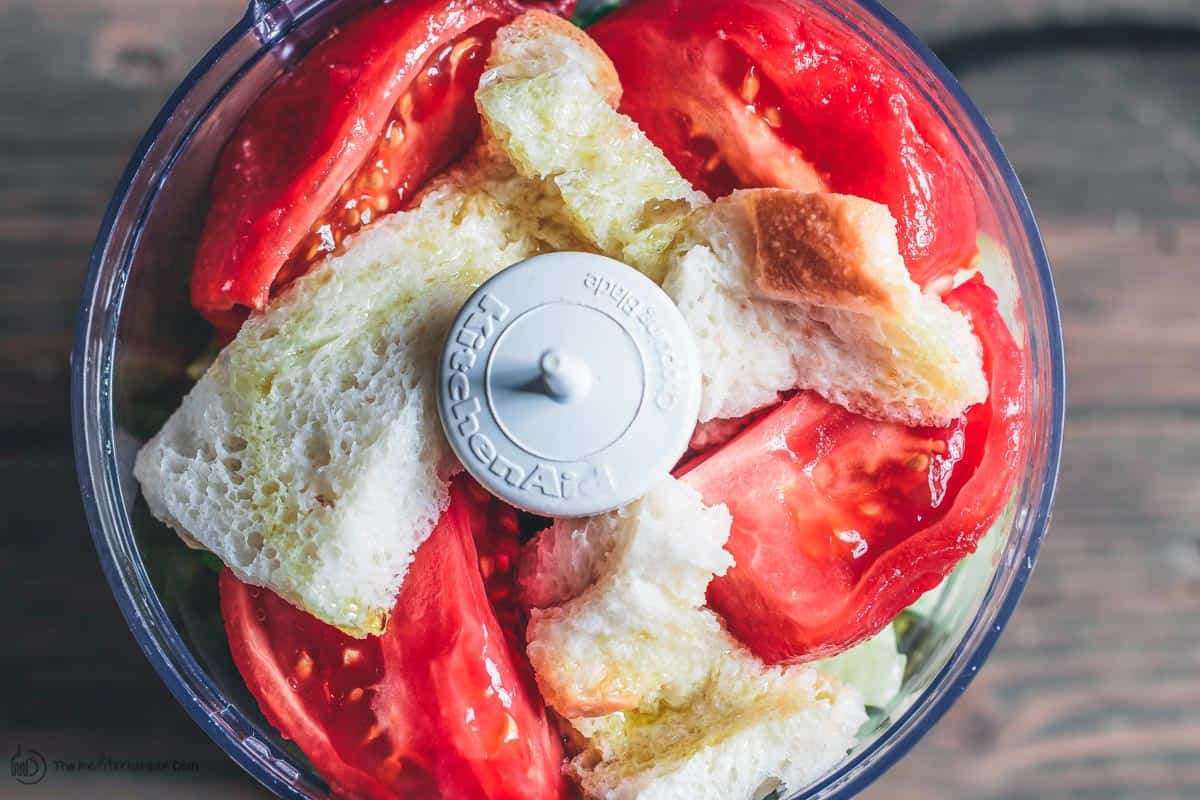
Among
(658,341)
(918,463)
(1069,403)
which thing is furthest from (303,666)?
(1069,403)

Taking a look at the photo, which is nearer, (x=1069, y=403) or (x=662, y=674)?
(x=662, y=674)

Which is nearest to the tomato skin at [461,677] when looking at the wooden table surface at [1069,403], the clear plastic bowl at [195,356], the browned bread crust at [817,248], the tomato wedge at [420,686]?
the tomato wedge at [420,686]

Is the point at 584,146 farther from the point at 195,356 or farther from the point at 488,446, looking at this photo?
the point at 195,356

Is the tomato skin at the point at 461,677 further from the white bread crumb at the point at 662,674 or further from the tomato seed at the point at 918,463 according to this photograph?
the tomato seed at the point at 918,463

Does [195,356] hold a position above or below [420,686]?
above

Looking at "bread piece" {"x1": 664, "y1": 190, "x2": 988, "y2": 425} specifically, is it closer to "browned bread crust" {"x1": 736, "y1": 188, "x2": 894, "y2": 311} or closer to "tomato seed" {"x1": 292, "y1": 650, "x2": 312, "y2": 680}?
"browned bread crust" {"x1": 736, "y1": 188, "x2": 894, "y2": 311}

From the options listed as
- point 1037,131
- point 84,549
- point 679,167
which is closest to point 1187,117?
point 1037,131
